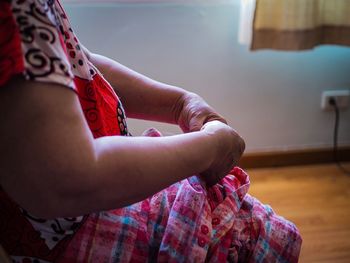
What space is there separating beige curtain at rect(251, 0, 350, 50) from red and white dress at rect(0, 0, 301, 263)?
103 cm

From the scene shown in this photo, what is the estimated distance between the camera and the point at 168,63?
1701 millimetres

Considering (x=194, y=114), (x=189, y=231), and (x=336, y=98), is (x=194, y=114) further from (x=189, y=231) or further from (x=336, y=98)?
(x=336, y=98)

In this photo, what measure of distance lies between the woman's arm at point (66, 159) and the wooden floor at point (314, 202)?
3.61ft

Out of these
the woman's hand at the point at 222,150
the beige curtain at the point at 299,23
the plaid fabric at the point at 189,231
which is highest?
the beige curtain at the point at 299,23

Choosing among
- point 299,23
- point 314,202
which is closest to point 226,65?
point 299,23

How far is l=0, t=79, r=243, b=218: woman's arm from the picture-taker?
45 cm

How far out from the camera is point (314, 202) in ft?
5.77

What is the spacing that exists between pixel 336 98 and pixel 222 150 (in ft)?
4.65

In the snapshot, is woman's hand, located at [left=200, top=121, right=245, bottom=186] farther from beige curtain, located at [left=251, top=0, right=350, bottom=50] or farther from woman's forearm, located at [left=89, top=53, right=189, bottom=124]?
beige curtain, located at [left=251, top=0, right=350, bottom=50]

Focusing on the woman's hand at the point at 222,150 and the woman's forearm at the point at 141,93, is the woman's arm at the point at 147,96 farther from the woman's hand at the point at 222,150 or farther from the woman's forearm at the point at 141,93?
the woman's hand at the point at 222,150

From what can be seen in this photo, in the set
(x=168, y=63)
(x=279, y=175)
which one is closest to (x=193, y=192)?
(x=168, y=63)

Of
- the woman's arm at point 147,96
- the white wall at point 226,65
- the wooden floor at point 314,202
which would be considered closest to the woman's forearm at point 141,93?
the woman's arm at point 147,96

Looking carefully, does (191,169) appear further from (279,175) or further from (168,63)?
(279,175)

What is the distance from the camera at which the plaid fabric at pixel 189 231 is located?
62cm
